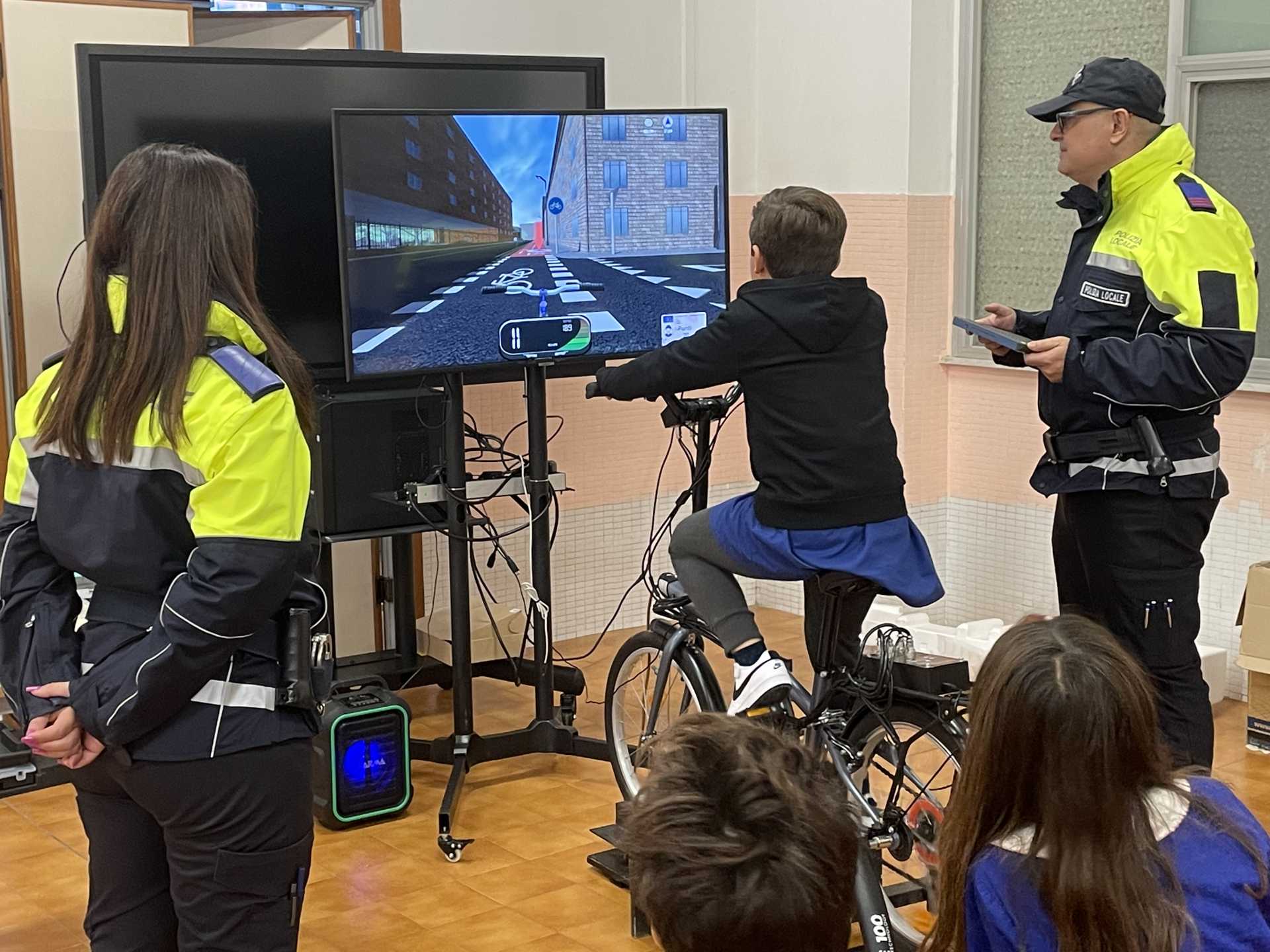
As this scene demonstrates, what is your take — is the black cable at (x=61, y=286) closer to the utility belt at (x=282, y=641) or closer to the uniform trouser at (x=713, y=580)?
the uniform trouser at (x=713, y=580)

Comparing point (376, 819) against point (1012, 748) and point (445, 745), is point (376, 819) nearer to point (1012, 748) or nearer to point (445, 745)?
point (445, 745)

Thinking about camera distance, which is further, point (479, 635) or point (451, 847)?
point (479, 635)

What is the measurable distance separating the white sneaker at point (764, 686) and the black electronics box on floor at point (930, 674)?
29cm

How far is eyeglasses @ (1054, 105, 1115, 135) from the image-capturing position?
3.29 metres

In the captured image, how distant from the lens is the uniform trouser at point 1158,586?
3273 mm

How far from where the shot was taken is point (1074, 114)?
3338 millimetres

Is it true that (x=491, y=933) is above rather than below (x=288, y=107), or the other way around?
below

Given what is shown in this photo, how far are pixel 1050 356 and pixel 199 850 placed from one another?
201 cm

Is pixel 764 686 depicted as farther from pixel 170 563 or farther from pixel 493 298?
pixel 170 563

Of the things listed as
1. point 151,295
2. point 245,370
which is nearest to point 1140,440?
point 245,370

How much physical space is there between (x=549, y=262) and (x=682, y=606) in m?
0.97

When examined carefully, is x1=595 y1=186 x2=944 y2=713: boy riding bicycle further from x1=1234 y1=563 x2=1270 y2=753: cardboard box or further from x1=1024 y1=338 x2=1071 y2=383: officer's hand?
x1=1234 y1=563 x2=1270 y2=753: cardboard box

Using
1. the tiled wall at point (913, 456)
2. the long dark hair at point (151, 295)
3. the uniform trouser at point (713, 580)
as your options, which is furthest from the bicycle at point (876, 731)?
the tiled wall at point (913, 456)

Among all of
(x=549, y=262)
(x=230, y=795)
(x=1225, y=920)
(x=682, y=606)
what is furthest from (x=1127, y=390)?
(x=230, y=795)
